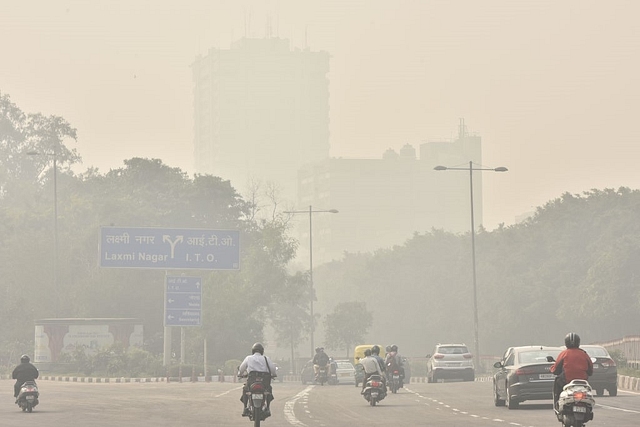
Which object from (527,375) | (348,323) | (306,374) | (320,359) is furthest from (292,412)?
(348,323)

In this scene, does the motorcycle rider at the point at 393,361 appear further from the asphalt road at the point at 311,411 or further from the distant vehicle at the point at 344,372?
the distant vehicle at the point at 344,372

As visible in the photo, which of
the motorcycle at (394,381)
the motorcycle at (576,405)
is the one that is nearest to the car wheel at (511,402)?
the motorcycle at (576,405)

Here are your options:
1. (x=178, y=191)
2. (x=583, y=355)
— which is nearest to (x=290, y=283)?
(x=178, y=191)

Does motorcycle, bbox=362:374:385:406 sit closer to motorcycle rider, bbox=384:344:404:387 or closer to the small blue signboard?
motorcycle rider, bbox=384:344:404:387

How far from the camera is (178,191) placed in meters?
114

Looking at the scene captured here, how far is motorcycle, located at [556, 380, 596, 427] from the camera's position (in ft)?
57.1

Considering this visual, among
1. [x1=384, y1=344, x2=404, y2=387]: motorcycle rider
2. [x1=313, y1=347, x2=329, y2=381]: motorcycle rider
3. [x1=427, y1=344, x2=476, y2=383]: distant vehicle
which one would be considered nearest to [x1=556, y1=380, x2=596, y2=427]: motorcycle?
[x1=384, y1=344, x2=404, y2=387]: motorcycle rider

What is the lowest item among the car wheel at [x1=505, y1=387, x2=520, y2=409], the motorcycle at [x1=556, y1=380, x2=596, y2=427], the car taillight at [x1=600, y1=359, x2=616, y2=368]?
the car wheel at [x1=505, y1=387, x2=520, y2=409]

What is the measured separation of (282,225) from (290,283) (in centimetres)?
601

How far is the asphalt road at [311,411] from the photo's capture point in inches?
1029

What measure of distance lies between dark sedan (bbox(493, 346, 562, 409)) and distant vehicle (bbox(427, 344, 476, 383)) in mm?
26183

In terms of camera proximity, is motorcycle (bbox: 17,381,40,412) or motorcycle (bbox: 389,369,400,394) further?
motorcycle (bbox: 389,369,400,394)

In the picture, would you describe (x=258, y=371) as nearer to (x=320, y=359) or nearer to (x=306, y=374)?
(x=320, y=359)

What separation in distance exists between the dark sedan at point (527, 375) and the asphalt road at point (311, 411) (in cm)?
34
